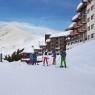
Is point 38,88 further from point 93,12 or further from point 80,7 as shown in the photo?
point 80,7

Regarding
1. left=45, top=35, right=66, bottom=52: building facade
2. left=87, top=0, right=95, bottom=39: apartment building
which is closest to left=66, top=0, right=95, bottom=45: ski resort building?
left=87, top=0, right=95, bottom=39: apartment building

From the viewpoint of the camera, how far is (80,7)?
76.2 m

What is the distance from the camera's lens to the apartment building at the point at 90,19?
Answer: 6642cm

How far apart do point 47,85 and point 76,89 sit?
1.23 meters

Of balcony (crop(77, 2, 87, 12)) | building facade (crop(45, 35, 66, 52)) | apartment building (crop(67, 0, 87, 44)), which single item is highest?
balcony (crop(77, 2, 87, 12))

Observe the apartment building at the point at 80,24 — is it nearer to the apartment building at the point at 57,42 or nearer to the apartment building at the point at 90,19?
the apartment building at the point at 90,19

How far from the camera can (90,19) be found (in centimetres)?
6950


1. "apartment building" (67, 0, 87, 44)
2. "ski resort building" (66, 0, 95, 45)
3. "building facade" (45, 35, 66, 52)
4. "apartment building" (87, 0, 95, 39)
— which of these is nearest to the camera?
"apartment building" (87, 0, 95, 39)

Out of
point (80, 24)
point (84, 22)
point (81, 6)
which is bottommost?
point (80, 24)

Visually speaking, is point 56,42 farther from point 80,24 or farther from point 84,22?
point 84,22

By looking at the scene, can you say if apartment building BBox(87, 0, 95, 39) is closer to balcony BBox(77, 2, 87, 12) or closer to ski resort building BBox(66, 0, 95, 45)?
ski resort building BBox(66, 0, 95, 45)

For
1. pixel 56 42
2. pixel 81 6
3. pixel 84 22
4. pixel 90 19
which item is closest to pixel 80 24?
pixel 84 22

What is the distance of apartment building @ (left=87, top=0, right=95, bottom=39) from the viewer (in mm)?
66419

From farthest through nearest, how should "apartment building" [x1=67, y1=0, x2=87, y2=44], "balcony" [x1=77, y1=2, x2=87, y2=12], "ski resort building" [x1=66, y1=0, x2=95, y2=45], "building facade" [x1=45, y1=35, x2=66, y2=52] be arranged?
"building facade" [x1=45, y1=35, x2=66, y2=52] → "balcony" [x1=77, y1=2, x2=87, y2=12] → "apartment building" [x1=67, y1=0, x2=87, y2=44] → "ski resort building" [x1=66, y1=0, x2=95, y2=45]
